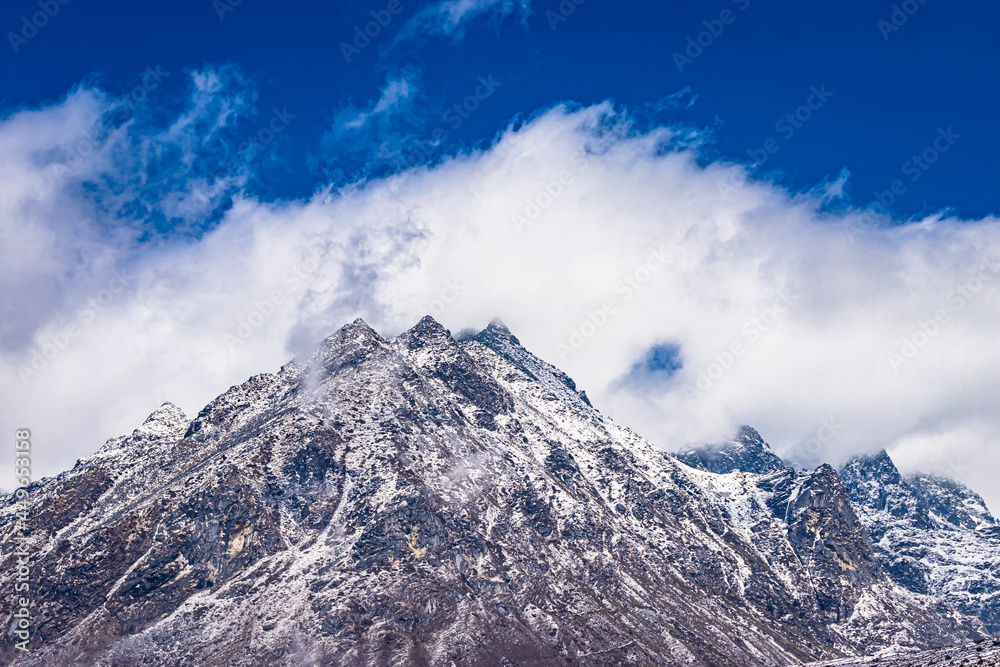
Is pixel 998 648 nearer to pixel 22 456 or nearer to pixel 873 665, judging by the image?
pixel 873 665

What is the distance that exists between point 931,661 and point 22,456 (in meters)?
174

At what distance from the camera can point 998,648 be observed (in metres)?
150

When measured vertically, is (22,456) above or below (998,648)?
above

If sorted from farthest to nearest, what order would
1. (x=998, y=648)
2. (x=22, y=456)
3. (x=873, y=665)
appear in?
(x=873, y=665)
(x=22, y=456)
(x=998, y=648)

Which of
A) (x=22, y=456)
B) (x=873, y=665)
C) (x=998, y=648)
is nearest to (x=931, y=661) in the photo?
(x=998, y=648)

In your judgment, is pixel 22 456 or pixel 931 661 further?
pixel 22 456

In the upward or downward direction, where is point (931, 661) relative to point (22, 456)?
downward

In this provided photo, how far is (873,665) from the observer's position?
7662 inches

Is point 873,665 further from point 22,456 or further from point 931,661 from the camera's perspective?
point 22,456

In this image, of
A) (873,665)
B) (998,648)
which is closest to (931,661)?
→ (998,648)

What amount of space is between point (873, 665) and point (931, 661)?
129ft

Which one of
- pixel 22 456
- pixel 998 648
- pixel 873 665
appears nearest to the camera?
pixel 998 648

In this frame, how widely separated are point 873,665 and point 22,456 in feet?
602

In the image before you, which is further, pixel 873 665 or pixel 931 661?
pixel 873 665
